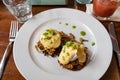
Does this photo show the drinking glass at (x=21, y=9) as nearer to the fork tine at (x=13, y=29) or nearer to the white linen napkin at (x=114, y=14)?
the fork tine at (x=13, y=29)

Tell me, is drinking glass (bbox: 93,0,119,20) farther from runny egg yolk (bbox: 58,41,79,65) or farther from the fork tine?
the fork tine

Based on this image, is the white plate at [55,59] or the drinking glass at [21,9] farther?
the drinking glass at [21,9]

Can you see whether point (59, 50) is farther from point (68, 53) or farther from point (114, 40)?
point (114, 40)

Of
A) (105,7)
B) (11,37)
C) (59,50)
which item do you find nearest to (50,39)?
(59,50)

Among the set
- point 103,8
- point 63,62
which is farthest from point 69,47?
point 103,8

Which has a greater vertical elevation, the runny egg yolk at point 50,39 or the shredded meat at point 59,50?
the runny egg yolk at point 50,39

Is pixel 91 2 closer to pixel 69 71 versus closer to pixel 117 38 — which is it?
pixel 117 38

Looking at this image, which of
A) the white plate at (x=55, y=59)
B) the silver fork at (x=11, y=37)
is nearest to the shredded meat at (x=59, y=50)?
the white plate at (x=55, y=59)
